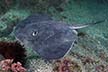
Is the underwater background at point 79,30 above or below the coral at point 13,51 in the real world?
below

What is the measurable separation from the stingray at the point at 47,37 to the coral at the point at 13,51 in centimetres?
20

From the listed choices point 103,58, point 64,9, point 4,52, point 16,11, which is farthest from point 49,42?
point 64,9

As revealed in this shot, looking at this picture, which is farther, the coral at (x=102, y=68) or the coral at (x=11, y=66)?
the coral at (x=102, y=68)

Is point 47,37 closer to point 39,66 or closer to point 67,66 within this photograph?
point 39,66

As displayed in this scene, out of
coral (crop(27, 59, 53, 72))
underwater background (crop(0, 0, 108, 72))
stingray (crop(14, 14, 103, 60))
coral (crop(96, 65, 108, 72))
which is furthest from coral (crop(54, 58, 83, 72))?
coral (crop(96, 65, 108, 72))

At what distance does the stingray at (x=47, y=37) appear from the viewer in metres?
3.89

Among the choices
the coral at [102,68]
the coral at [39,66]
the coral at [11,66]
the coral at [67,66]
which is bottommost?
the coral at [102,68]

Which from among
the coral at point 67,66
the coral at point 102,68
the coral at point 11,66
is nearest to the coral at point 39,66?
the coral at point 67,66

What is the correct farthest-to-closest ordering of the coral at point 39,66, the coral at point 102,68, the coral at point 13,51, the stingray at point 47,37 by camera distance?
the coral at point 102,68
the coral at point 39,66
the coral at point 13,51
the stingray at point 47,37

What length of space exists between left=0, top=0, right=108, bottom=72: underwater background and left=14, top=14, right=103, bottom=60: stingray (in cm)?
35

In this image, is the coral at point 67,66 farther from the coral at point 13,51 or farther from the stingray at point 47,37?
the coral at point 13,51

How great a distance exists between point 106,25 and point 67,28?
3887 mm

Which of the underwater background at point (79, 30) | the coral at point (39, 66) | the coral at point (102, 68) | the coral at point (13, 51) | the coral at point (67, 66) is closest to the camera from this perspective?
the coral at point (13, 51)

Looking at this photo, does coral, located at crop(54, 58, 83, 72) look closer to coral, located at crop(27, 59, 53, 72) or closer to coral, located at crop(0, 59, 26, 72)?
coral, located at crop(27, 59, 53, 72)
